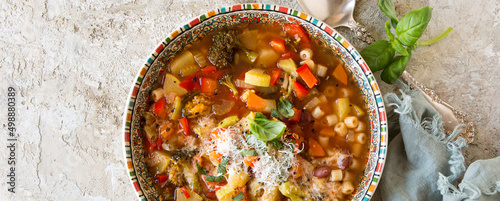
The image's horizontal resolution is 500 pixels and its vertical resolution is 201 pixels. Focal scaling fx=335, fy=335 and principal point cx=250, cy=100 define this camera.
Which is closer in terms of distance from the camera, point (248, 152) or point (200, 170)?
point (248, 152)

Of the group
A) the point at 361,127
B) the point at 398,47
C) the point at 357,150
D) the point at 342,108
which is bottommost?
the point at 357,150

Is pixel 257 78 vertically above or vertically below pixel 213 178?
above

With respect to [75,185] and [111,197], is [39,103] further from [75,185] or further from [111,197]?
[111,197]

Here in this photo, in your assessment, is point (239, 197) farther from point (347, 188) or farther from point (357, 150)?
point (357, 150)

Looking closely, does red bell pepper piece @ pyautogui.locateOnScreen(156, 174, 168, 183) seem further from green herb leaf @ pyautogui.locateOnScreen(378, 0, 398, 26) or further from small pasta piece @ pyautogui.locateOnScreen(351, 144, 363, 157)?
green herb leaf @ pyautogui.locateOnScreen(378, 0, 398, 26)

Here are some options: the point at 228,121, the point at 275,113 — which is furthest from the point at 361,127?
the point at 228,121

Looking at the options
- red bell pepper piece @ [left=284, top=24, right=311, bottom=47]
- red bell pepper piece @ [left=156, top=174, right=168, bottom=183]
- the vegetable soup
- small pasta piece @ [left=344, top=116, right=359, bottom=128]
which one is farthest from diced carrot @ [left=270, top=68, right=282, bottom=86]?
red bell pepper piece @ [left=156, top=174, right=168, bottom=183]
